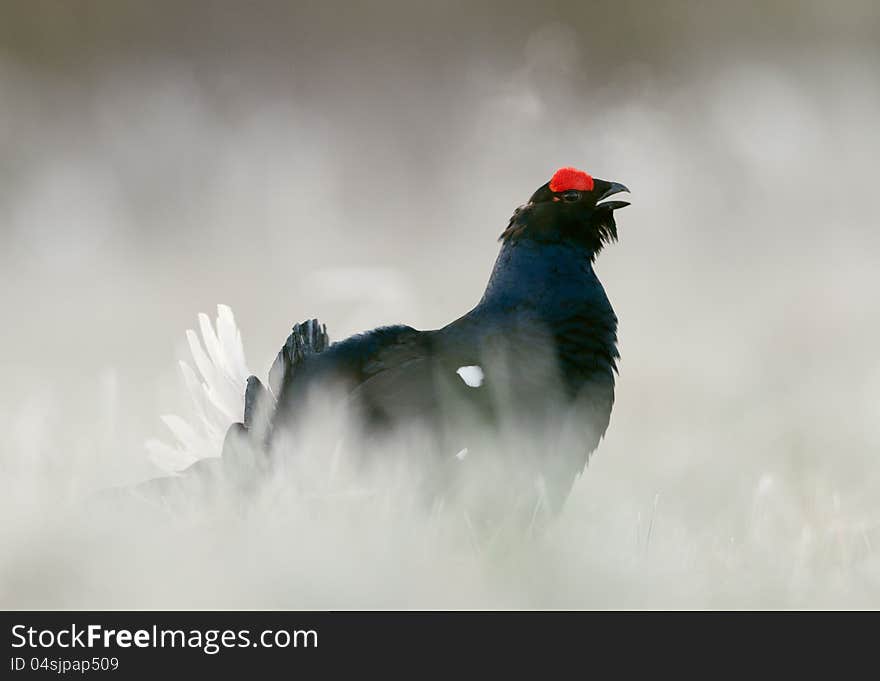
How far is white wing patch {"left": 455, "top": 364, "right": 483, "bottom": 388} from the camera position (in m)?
2.87

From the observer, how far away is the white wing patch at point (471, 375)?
2.87 m

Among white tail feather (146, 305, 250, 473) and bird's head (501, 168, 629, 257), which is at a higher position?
bird's head (501, 168, 629, 257)

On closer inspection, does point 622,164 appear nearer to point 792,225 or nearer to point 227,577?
point 792,225

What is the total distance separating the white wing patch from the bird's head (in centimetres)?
54

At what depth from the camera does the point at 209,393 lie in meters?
3.31

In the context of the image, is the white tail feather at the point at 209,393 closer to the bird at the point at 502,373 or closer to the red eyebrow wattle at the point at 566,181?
the bird at the point at 502,373

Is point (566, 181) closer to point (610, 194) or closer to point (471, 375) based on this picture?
point (610, 194)

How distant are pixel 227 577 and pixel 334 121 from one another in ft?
20.6

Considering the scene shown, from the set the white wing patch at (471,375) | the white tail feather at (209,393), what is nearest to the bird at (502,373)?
the white wing patch at (471,375)

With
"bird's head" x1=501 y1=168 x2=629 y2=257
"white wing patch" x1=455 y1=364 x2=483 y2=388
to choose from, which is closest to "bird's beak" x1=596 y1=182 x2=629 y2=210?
"bird's head" x1=501 y1=168 x2=629 y2=257

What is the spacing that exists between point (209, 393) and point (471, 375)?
2.84ft

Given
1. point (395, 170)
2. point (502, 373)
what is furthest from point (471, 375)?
point (395, 170)

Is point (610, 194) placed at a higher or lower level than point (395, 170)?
lower

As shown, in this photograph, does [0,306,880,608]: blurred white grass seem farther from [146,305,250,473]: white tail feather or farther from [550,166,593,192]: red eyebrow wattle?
[550,166,593,192]: red eyebrow wattle
